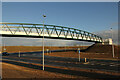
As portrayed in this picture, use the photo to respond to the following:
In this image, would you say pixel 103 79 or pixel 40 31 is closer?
pixel 103 79

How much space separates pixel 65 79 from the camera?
1357 cm

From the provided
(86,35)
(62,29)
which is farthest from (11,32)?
(86,35)

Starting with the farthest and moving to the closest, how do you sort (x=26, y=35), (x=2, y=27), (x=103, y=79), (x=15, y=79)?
(x=26, y=35), (x=2, y=27), (x=15, y=79), (x=103, y=79)

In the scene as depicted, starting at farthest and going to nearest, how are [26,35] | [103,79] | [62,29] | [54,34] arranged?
1. [62,29]
2. [54,34]
3. [26,35]
4. [103,79]

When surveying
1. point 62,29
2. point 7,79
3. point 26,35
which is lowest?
point 7,79

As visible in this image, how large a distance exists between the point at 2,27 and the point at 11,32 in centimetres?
410

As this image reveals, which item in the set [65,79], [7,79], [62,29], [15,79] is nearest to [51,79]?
[65,79]

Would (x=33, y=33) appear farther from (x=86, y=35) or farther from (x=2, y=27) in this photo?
(x=86, y=35)

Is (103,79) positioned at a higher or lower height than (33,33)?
lower

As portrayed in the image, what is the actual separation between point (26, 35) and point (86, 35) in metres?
49.8

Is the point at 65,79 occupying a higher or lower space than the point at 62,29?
lower

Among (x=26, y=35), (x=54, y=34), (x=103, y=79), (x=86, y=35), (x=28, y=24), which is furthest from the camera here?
(x=86, y=35)

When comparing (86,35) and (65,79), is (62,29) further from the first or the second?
(65,79)

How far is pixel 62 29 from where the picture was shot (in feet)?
254
